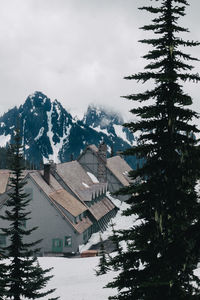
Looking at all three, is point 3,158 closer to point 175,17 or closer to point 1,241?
point 1,241

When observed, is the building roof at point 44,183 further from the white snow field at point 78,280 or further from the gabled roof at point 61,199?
the white snow field at point 78,280

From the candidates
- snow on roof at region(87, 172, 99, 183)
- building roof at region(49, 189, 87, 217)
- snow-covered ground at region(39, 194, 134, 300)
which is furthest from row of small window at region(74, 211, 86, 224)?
snow on roof at region(87, 172, 99, 183)

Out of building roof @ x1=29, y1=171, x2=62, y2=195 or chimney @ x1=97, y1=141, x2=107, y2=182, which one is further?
chimney @ x1=97, y1=141, x2=107, y2=182

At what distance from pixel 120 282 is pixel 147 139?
4.16 m

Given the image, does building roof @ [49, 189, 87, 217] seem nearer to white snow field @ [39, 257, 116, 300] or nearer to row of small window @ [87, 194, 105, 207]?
row of small window @ [87, 194, 105, 207]

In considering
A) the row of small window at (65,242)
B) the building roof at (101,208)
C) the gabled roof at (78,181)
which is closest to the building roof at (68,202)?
the gabled roof at (78,181)

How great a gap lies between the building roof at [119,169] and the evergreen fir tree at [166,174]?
2107 inches

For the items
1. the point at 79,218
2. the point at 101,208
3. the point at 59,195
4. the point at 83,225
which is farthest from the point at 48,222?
the point at 101,208

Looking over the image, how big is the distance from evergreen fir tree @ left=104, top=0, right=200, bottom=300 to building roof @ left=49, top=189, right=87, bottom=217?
31286 mm

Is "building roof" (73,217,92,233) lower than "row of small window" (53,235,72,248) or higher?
higher

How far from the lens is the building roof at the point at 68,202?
133 ft

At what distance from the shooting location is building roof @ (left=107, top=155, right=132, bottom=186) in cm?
6391

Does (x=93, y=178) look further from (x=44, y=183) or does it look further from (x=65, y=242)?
(x=65, y=242)

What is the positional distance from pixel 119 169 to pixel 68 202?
29.6 meters
